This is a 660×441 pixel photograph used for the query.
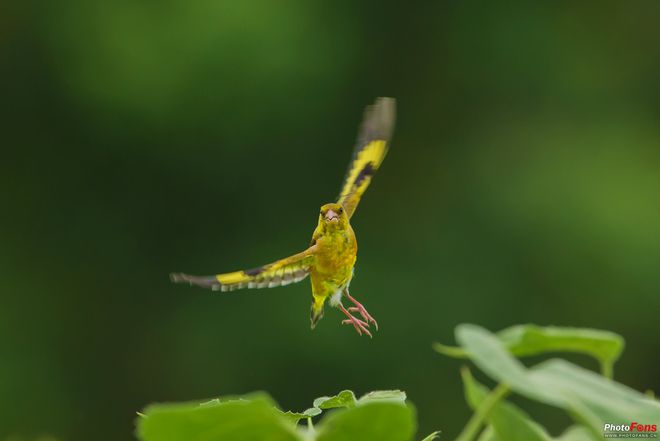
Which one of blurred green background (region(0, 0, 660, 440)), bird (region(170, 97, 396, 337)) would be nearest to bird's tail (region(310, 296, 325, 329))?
bird (region(170, 97, 396, 337))

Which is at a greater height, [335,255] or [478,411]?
[335,255]

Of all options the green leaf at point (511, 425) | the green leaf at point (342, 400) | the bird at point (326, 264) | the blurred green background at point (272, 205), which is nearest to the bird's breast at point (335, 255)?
the bird at point (326, 264)

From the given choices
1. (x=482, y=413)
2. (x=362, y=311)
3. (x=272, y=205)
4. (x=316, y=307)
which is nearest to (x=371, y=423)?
(x=482, y=413)

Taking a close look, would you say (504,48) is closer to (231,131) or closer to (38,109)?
(231,131)

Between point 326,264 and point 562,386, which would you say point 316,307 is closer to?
point 326,264


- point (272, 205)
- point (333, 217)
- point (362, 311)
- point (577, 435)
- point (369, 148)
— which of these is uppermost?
point (272, 205)

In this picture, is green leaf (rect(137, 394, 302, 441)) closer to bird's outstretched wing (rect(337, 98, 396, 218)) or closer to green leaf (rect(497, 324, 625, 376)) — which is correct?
green leaf (rect(497, 324, 625, 376))
